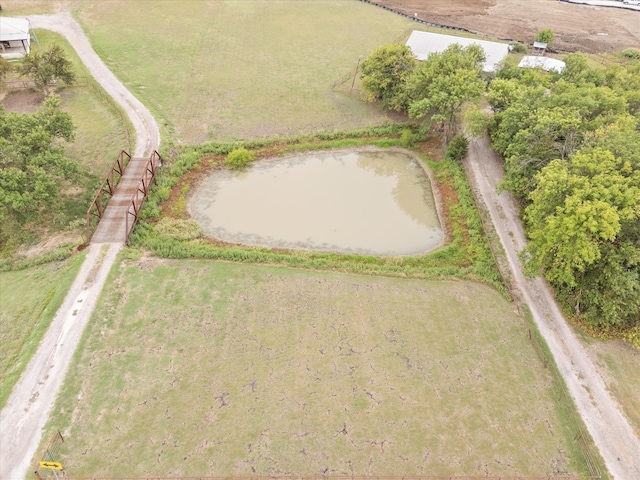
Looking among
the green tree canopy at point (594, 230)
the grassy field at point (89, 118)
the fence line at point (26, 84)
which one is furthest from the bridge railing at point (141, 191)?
the green tree canopy at point (594, 230)

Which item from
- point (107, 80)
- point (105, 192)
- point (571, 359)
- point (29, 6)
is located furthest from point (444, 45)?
point (29, 6)

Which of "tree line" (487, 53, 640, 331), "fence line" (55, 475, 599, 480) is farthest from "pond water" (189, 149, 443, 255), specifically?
"fence line" (55, 475, 599, 480)

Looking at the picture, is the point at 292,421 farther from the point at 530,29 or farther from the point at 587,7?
the point at 587,7

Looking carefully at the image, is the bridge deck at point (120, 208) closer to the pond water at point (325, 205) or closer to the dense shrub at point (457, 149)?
the pond water at point (325, 205)

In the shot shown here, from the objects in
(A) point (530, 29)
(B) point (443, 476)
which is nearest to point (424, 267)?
(B) point (443, 476)

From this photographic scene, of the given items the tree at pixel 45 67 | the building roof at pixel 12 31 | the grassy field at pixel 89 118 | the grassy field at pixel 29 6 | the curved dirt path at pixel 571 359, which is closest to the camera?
the curved dirt path at pixel 571 359

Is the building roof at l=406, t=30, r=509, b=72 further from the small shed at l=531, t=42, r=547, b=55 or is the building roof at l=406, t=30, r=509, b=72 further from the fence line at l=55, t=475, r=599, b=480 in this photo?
the fence line at l=55, t=475, r=599, b=480
